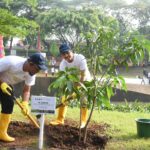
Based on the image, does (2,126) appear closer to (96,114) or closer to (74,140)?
(74,140)

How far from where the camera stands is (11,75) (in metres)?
5.74

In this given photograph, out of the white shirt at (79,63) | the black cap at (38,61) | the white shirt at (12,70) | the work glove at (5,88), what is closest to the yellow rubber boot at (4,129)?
the work glove at (5,88)

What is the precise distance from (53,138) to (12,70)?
4.04ft

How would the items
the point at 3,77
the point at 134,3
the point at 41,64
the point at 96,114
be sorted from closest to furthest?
the point at 41,64 < the point at 3,77 < the point at 96,114 < the point at 134,3

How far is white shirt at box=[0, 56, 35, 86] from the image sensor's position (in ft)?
18.2

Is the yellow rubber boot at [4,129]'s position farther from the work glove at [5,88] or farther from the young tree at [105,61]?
the young tree at [105,61]

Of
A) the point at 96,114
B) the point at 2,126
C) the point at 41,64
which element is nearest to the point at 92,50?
the point at 41,64

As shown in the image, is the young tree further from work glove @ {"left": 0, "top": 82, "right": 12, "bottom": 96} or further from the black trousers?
the black trousers

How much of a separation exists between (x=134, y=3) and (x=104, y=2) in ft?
14.2

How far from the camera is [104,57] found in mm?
5492

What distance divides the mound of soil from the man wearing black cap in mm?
310

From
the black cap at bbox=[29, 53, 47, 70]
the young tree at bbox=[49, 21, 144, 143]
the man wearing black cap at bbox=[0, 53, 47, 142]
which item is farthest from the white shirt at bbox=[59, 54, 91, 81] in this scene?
the black cap at bbox=[29, 53, 47, 70]

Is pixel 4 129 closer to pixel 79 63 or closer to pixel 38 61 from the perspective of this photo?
pixel 38 61

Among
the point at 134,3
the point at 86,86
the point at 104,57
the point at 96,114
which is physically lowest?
the point at 96,114
